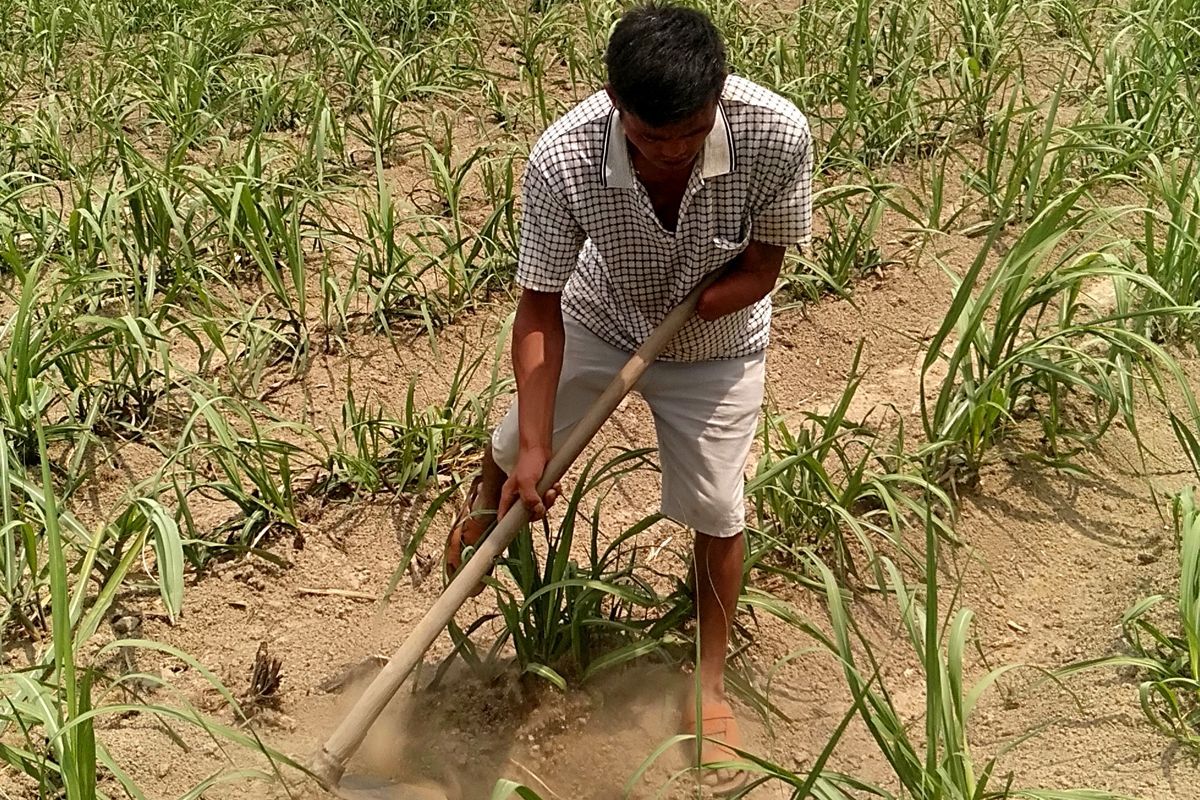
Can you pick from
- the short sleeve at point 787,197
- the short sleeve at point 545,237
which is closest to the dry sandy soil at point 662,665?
the short sleeve at point 787,197

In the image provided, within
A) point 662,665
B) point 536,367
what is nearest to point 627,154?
point 536,367

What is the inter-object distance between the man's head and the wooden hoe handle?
1.20 feet

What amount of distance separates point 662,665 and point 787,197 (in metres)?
0.95

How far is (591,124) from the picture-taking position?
1834 mm

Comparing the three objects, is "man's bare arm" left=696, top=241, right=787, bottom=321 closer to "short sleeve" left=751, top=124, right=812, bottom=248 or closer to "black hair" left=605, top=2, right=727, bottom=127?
"short sleeve" left=751, top=124, right=812, bottom=248

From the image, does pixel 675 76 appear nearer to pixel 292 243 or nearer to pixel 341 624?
pixel 341 624

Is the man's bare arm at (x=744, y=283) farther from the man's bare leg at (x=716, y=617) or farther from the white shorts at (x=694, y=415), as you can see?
the man's bare leg at (x=716, y=617)

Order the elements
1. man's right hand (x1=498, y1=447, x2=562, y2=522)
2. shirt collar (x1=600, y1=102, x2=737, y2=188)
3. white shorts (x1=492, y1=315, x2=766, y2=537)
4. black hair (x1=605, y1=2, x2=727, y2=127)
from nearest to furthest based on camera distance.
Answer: black hair (x1=605, y1=2, x2=727, y2=127), shirt collar (x1=600, y1=102, x2=737, y2=188), man's right hand (x1=498, y1=447, x2=562, y2=522), white shorts (x1=492, y1=315, x2=766, y2=537)

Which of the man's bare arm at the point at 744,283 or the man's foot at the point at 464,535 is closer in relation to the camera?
the man's bare arm at the point at 744,283

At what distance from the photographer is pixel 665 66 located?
1.59 m

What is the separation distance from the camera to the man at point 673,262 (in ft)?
5.48

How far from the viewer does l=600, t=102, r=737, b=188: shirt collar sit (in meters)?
1.80

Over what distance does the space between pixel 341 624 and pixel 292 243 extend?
109 centimetres

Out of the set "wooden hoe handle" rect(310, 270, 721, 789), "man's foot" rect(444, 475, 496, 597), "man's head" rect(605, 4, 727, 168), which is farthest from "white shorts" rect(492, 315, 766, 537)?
"man's head" rect(605, 4, 727, 168)
